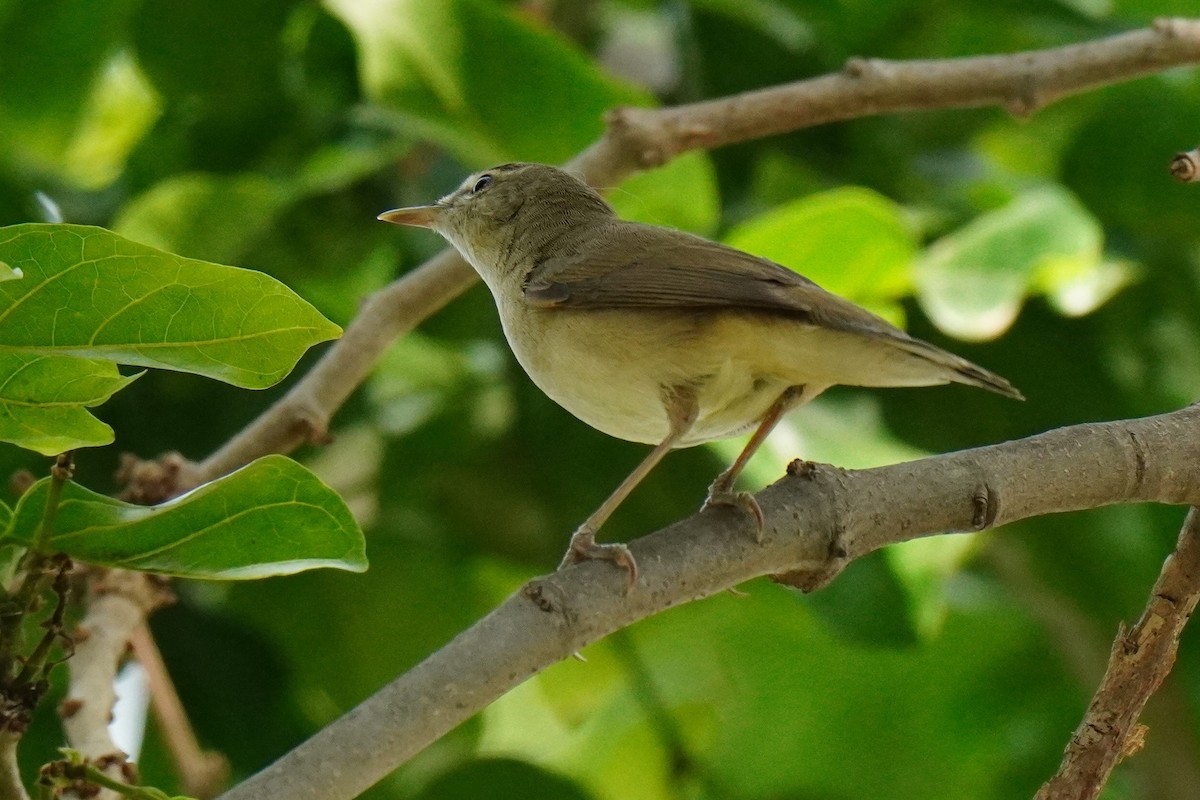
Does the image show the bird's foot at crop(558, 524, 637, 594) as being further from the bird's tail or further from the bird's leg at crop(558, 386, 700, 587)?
the bird's tail

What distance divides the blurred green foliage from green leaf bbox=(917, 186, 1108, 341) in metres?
0.02

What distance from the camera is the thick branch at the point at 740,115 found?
2244 mm

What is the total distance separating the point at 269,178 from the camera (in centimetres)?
356

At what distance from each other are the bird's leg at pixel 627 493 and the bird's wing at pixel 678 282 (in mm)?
150

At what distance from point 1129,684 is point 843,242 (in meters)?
1.44

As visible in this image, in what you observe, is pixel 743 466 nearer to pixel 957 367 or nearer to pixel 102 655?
pixel 957 367

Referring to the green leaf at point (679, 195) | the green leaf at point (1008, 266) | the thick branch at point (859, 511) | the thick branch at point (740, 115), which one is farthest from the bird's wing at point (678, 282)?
the green leaf at point (1008, 266)

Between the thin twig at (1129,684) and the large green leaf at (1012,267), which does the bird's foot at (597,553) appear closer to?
the thin twig at (1129,684)

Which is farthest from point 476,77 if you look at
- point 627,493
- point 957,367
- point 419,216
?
point 957,367

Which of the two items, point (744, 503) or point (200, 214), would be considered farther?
point (200, 214)

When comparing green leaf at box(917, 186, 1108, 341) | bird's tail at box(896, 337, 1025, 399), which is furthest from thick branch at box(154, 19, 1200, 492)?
bird's tail at box(896, 337, 1025, 399)

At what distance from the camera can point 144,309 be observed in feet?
4.52

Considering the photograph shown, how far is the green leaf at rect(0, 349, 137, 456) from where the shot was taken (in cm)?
140

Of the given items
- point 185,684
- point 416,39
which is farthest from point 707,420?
point 185,684
